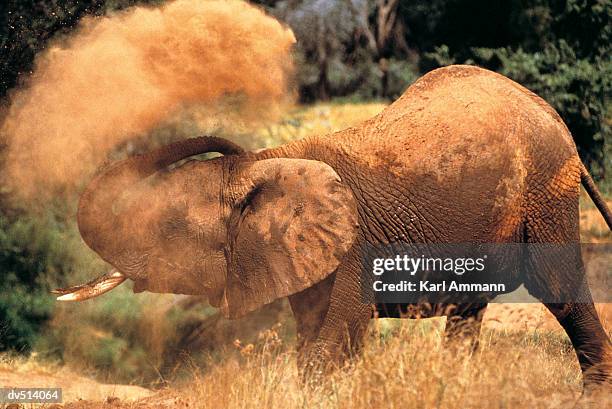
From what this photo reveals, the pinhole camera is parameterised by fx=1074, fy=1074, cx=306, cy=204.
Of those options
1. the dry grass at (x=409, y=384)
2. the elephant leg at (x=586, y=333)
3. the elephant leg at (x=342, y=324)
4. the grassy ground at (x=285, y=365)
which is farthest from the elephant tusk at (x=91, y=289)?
the elephant leg at (x=586, y=333)

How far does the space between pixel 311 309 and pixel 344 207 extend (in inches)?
29.5

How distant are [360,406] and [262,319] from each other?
21.9 ft

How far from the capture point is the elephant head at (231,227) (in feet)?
23.1

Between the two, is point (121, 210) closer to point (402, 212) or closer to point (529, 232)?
point (402, 212)

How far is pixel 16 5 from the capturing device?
1278cm

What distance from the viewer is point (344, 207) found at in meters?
7.23

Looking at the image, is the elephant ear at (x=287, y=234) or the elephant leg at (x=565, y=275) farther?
the elephant leg at (x=565, y=275)

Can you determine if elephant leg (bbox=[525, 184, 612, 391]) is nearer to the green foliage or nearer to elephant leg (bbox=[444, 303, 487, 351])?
elephant leg (bbox=[444, 303, 487, 351])

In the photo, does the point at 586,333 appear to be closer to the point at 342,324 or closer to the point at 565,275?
the point at 565,275

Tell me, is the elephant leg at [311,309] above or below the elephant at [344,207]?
below

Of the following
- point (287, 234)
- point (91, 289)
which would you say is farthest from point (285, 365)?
point (91, 289)

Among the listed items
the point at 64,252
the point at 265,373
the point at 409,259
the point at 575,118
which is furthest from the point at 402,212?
the point at 575,118

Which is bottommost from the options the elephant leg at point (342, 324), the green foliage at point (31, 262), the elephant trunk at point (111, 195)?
the green foliage at point (31, 262)

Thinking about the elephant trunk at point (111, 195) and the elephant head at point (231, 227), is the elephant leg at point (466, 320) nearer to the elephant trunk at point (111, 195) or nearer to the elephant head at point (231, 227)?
the elephant head at point (231, 227)
